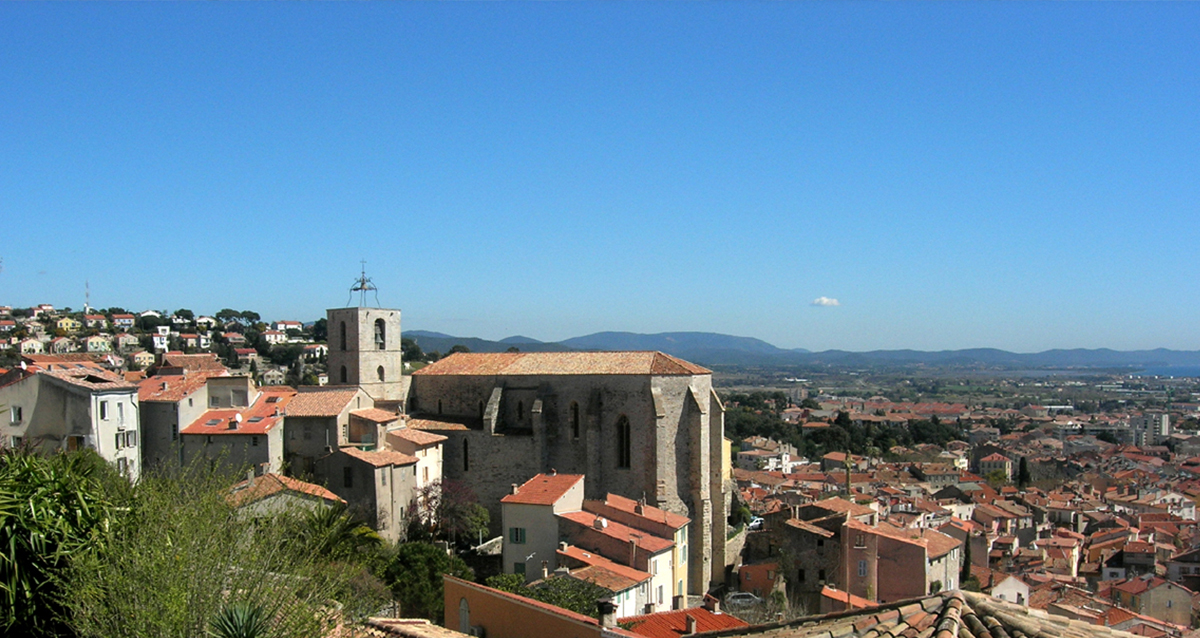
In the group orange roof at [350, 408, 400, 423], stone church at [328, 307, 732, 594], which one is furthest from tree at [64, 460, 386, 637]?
stone church at [328, 307, 732, 594]

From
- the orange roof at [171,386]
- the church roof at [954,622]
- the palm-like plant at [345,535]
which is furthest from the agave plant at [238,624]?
the orange roof at [171,386]

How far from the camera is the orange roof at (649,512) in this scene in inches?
1236

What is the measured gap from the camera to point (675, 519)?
107ft

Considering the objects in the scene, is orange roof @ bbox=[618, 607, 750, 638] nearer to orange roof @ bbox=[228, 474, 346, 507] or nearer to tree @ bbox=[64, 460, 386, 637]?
tree @ bbox=[64, 460, 386, 637]

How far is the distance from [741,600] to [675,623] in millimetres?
15920

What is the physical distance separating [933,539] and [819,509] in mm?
5146

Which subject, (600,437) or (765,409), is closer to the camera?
(600,437)

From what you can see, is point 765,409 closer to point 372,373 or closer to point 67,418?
point 372,373

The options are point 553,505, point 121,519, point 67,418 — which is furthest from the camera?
point 67,418

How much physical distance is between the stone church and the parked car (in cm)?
139

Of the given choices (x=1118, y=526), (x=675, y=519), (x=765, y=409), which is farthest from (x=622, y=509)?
(x=765, y=409)

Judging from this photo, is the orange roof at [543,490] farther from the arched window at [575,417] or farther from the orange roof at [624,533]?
the arched window at [575,417]

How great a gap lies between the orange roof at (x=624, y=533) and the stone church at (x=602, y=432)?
21.5ft

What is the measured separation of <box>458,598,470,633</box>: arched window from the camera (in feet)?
54.9
